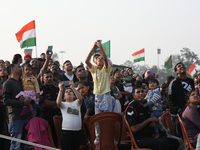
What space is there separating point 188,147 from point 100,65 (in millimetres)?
2344

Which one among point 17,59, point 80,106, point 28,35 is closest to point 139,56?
point 28,35

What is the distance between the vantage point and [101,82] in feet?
20.0

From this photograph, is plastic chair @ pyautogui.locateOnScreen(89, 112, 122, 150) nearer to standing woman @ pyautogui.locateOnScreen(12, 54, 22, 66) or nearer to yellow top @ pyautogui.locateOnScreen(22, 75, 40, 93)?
yellow top @ pyautogui.locateOnScreen(22, 75, 40, 93)

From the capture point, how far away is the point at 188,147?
204 inches

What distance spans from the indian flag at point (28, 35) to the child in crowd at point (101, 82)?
4.73 m

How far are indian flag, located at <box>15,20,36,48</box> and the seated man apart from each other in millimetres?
6224

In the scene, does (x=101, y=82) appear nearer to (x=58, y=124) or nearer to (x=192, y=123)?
(x=58, y=124)

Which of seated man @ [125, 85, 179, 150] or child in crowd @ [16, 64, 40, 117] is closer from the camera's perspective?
seated man @ [125, 85, 179, 150]

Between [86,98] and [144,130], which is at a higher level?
[86,98]

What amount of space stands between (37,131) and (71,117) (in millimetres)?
643

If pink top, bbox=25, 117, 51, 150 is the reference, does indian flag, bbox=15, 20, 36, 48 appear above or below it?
above

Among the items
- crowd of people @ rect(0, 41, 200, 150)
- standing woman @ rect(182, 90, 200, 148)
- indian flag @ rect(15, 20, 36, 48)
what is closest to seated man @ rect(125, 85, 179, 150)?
crowd of people @ rect(0, 41, 200, 150)

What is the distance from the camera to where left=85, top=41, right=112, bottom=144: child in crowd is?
5.92m

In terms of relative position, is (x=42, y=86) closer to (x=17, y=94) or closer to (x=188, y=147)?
(x=17, y=94)
